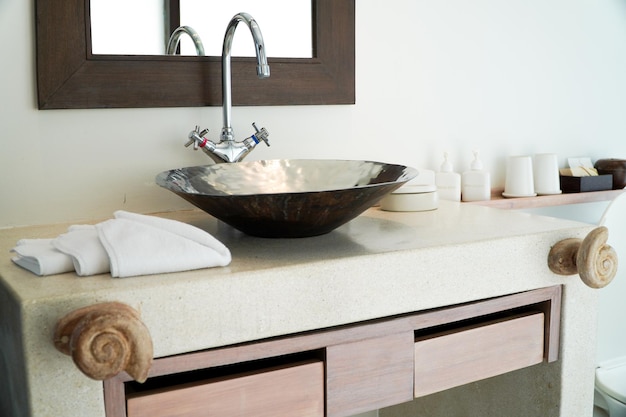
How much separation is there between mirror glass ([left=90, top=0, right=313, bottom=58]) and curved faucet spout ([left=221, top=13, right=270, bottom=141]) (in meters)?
0.06

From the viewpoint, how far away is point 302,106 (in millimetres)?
1733

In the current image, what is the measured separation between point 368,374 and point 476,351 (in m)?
0.25

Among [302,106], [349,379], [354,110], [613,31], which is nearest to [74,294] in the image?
[349,379]

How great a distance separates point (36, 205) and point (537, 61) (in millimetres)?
1530

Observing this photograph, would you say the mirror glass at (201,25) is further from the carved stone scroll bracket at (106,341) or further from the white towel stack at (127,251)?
the carved stone scroll bracket at (106,341)

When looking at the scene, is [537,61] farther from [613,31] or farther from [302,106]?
[302,106]

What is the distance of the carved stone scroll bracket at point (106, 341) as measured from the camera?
0.86 meters

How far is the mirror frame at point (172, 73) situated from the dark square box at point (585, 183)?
824 millimetres

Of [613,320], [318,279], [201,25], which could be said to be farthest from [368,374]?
[613,320]

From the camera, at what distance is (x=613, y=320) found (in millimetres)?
2115

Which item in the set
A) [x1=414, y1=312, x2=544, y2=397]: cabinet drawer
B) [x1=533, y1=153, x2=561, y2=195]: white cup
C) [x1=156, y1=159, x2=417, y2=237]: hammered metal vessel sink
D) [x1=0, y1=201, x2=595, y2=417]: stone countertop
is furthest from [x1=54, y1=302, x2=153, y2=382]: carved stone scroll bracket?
[x1=533, y1=153, x2=561, y2=195]: white cup

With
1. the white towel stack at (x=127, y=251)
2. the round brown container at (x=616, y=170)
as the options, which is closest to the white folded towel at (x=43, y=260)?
the white towel stack at (x=127, y=251)

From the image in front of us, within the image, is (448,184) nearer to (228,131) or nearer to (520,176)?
(520,176)

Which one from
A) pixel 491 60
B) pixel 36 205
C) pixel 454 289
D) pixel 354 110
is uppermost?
pixel 491 60
